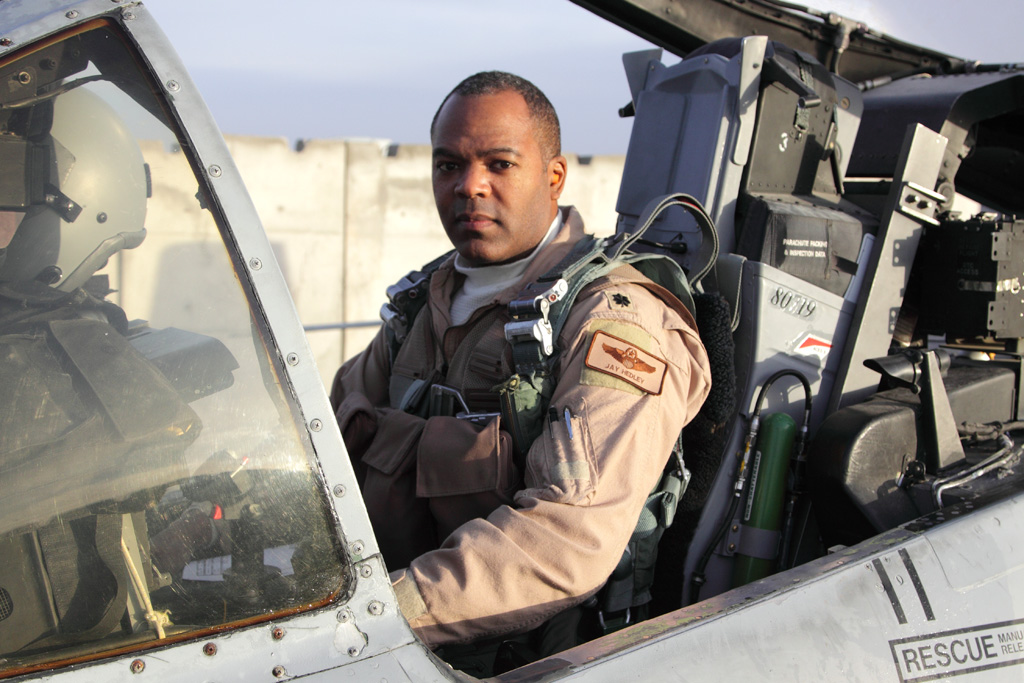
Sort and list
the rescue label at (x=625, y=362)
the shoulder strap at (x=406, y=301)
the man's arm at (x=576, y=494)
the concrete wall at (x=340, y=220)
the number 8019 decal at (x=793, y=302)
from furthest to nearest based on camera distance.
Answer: the concrete wall at (x=340, y=220) < the shoulder strap at (x=406, y=301) < the number 8019 decal at (x=793, y=302) < the rescue label at (x=625, y=362) < the man's arm at (x=576, y=494)

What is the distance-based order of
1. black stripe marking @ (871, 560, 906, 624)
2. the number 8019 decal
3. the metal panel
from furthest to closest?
the metal panel, the number 8019 decal, black stripe marking @ (871, 560, 906, 624)

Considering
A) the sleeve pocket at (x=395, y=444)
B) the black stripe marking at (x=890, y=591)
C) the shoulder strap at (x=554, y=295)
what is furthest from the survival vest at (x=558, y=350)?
the black stripe marking at (x=890, y=591)

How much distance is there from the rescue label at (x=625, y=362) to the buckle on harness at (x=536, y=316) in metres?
0.09

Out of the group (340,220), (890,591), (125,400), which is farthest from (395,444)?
(340,220)

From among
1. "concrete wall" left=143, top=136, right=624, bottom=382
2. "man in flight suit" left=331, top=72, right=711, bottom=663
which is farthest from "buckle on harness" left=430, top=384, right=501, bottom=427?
"concrete wall" left=143, top=136, right=624, bottom=382

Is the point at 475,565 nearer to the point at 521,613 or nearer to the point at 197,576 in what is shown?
the point at 521,613

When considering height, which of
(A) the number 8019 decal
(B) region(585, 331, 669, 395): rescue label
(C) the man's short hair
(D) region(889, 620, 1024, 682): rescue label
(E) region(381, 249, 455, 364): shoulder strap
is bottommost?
(D) region(889, 620, 1024, 682): rescue label

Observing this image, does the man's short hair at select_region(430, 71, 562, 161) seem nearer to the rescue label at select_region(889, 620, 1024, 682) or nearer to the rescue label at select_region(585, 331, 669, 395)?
the rescue label at select_region(585, 331, 669, 395)

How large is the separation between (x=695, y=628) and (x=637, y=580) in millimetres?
484

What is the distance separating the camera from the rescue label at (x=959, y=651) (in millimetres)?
1261

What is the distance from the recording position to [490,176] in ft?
5.78

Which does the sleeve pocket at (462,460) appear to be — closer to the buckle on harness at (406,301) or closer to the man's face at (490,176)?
the man's face at (490,176)

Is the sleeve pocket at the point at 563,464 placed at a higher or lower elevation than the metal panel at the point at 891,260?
lower

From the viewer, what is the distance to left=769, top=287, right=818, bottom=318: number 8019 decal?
1.85 metres
